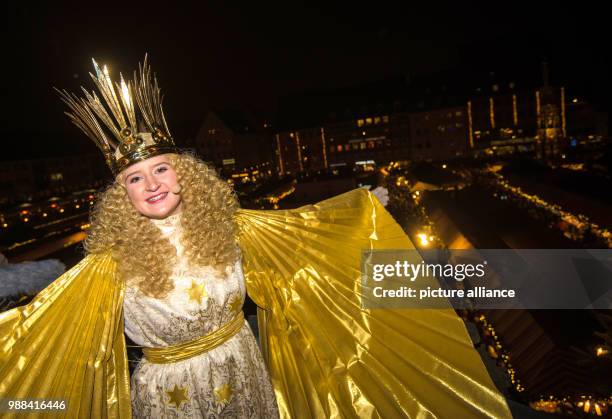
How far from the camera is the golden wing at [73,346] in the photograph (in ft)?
7.57

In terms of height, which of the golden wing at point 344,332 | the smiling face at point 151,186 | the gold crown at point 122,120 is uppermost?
the gold crown at point 122,120

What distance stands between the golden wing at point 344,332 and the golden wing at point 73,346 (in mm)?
896

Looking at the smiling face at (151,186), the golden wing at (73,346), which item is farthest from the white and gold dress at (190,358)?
the smiling face at (151,186)

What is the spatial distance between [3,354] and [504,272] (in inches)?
352

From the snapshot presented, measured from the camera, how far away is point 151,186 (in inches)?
99.3

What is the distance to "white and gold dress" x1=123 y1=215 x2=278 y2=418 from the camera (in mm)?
2461

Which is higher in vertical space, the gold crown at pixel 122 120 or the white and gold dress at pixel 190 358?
the gold crown at pixel 122 120

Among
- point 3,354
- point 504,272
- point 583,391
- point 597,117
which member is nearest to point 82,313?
point 3,354

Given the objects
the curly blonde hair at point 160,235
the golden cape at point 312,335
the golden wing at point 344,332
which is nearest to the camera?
the golden cape at point 312,335

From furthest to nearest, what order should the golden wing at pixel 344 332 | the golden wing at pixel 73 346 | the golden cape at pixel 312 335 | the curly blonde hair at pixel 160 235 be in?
1. the golden wing at pixel 344 332
2. the curly blonde hair at pixel 160 235
3. the golden cape at pixel 312 335
4. the golden wing at pixel 73 346

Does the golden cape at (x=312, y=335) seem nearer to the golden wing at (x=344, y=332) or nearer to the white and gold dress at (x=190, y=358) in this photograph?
the golden wing at (x=344, y=332)

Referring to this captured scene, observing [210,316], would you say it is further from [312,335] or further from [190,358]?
[312,335]

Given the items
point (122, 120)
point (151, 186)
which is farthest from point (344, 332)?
point (122, 120)

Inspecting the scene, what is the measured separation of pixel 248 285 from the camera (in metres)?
2.89
